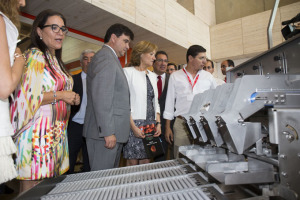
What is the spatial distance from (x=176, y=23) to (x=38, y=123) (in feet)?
15.4

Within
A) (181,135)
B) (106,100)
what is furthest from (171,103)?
(106,100)

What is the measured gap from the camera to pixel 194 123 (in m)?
1.30

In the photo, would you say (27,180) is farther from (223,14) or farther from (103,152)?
(223,14)

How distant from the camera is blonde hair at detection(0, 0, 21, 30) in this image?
95 centimetres

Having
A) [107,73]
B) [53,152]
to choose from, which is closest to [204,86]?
[107,73]

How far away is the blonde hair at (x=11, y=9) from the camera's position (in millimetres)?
954

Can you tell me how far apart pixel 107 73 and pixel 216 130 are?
38.7 inches

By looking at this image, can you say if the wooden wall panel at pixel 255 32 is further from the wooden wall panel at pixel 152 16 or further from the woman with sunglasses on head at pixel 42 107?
the woman with sunglasses on head at pixel 42 107

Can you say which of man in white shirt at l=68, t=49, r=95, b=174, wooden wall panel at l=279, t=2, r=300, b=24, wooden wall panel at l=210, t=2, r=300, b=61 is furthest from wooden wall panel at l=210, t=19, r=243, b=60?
man in white shirt at l=68, t=49, r=95, b=174

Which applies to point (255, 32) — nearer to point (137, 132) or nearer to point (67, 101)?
point (137, 132)

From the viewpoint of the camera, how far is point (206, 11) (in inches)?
286

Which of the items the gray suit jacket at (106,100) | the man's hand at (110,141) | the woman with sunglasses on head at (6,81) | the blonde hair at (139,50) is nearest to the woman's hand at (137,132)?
the gray suit jacket at (106,100)

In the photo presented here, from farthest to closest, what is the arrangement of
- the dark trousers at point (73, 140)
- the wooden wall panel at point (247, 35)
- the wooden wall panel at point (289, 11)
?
the wooden wall panel at point (247, 35)
the wooden wall panel at point (289, 11)
the dark trousers at point (73, 140)

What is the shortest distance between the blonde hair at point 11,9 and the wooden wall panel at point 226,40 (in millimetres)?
6458
